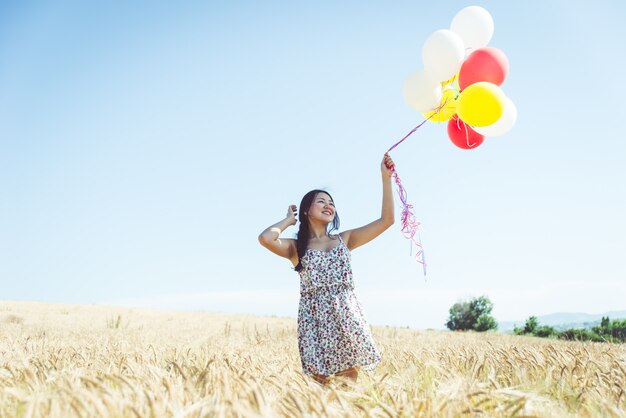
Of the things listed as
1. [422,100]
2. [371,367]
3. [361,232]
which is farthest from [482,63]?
[371,367]

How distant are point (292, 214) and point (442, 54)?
1933 millimetres

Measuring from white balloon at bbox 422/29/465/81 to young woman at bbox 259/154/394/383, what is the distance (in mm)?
1014

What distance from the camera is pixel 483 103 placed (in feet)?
13.3

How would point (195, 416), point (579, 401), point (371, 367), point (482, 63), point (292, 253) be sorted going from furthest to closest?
point (482, 63), point (292, 253), point (371, 367), point (579, 401), point (195, 416)

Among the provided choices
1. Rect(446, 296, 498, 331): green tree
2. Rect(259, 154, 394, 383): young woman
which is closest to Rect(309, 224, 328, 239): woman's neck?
Rect(259, 154, 394, 383): young woman

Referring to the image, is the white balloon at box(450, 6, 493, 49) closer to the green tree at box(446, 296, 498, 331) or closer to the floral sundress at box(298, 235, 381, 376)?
the floral sundress at box(298, 235, 381, 376)

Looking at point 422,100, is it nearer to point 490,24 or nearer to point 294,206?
point 490,24

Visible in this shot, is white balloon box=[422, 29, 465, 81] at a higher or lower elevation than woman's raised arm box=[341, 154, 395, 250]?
higher

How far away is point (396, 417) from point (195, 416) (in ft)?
2.16

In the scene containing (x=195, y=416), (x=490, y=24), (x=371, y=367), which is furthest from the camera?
(x=490, y=24)

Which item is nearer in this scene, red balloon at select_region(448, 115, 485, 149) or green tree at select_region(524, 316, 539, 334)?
red balloon at select_region(448, 115, 485, 149)

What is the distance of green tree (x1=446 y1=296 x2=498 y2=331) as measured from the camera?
33062 millimetres

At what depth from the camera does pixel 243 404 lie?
5.44ft

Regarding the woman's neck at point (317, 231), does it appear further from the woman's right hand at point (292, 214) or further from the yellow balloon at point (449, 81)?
the yellow balloon at point (449, 81)
